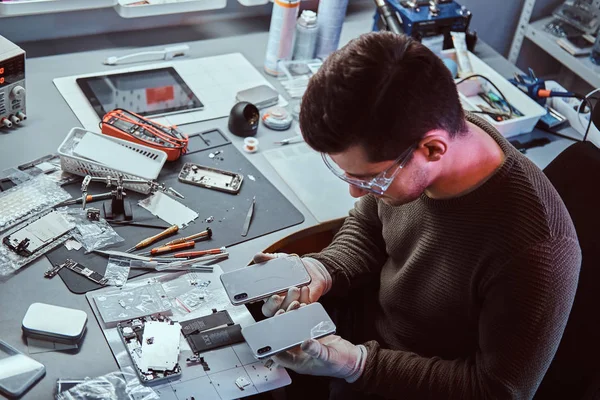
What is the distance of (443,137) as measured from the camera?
1081mm

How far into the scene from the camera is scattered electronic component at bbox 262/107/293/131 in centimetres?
181

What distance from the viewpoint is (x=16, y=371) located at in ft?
3.70

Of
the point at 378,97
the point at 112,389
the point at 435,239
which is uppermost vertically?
the point at 378,97

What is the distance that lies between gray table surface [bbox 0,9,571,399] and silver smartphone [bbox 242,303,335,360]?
0.20 meters

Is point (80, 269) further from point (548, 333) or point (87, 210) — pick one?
point (548, 333)

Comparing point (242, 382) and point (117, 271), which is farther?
point (117, 271)

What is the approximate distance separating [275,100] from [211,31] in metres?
0.42

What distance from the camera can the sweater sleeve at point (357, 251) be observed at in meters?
1.49

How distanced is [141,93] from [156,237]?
0.56 m

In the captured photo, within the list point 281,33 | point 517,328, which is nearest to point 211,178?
point 281,33

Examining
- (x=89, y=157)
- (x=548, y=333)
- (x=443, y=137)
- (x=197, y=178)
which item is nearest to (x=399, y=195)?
(x=443, y=137)

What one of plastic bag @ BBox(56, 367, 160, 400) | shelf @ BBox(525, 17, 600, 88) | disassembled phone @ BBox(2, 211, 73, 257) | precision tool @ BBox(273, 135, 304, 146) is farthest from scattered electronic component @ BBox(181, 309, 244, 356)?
shelf @ BBox(525, 17, 600, 88)

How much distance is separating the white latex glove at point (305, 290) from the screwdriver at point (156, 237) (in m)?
0.21

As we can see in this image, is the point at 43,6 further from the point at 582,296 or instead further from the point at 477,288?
the point at 582,296
